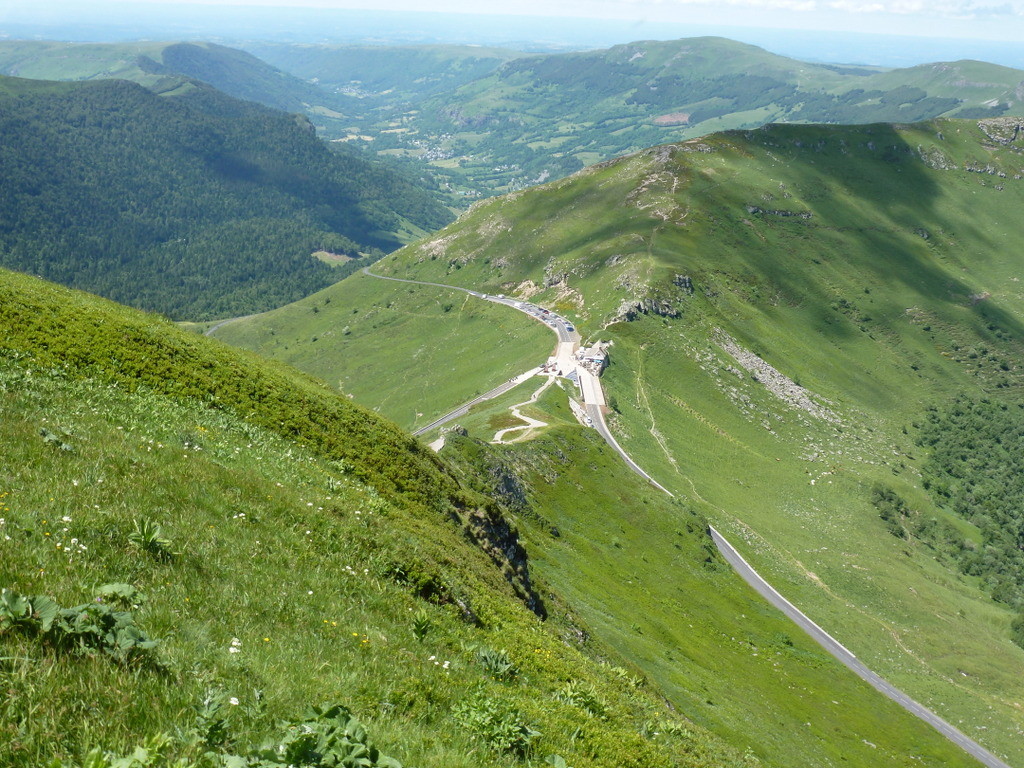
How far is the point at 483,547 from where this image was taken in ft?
115

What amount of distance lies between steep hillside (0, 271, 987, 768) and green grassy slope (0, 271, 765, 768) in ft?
0.17

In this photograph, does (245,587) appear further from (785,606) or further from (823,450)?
(823,450)

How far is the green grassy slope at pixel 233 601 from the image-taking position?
7.54 metres

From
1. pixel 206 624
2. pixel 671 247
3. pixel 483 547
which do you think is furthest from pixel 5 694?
pixel 671 247

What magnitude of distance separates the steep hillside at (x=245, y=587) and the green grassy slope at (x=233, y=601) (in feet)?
0.17

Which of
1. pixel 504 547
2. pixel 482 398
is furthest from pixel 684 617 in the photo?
pixel 482 398

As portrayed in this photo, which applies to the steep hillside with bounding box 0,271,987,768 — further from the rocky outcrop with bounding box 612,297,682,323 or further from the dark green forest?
the rocky outcrop with bounding box 612,297,682,323

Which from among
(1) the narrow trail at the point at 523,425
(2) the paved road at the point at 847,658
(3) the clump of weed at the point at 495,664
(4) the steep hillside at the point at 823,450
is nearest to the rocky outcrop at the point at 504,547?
(3) the clump of weed at the point at 495,664

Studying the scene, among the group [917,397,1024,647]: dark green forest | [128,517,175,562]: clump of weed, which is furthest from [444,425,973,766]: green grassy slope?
[917,397,1024,647]: dark green forest

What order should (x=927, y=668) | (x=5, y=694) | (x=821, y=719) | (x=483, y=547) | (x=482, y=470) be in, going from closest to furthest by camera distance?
(x=5, y=694), (x=483, y=547), (x=821, y=719), (x=482, y=470), (x=927, y=668)

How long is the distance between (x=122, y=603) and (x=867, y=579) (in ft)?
374

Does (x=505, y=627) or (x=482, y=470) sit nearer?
(x=505, y=627)

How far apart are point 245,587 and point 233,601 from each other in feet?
2.43

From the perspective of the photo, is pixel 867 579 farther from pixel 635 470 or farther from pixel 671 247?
pixel 671 247
